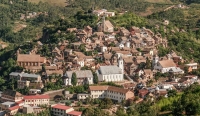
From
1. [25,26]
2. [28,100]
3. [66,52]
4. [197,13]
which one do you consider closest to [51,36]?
[66,52]

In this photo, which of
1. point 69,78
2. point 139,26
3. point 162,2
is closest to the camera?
point 69,78

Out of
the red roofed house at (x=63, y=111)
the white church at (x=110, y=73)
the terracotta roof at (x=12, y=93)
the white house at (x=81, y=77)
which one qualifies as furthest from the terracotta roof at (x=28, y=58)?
the red roofed house at (x=63, y=111)

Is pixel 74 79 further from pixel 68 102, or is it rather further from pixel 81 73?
pixel 68 102

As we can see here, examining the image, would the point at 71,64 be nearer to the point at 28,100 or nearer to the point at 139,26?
the point at 28,100

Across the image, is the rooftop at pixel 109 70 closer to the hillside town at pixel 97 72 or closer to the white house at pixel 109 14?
the hillside town at pixel 97 72

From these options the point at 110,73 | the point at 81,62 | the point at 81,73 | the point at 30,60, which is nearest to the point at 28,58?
the point at 30,60

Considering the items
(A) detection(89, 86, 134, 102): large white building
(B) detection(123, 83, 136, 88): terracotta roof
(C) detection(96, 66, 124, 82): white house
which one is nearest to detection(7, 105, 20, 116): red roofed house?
(A) detection(89, 86, 134, 102): large white building
